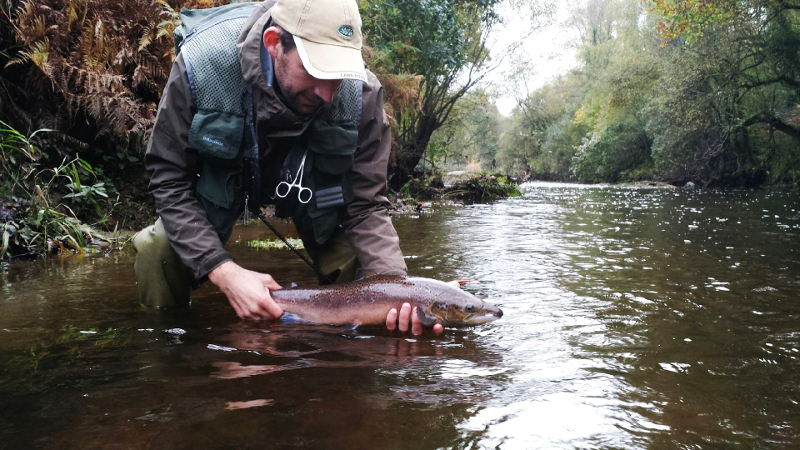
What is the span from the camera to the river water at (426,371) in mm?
1750

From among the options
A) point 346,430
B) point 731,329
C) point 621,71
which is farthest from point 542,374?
point 621,71

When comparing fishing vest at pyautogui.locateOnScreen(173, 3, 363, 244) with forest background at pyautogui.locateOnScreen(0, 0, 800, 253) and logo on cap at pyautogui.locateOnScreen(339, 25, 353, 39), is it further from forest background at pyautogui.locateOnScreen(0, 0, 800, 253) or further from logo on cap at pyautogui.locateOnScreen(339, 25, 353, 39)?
forest background at pyautogui.locateOnScreen(0, 0, 800, 253)

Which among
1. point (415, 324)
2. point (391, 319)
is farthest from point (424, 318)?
point (391, 319)

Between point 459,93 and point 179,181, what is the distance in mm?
16370

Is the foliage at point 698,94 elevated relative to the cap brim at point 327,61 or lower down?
elevated

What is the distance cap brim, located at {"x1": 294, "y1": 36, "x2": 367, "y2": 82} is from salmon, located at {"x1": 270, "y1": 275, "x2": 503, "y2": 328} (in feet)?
3.48

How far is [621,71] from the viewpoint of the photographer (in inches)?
1216

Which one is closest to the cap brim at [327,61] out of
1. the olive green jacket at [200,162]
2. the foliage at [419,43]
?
the olive green jacket at [200,162]

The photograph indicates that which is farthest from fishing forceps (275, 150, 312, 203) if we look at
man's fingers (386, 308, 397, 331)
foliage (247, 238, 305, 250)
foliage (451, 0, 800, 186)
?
foliage (451, 0, 800, 186)

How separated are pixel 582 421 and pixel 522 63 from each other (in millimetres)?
20924

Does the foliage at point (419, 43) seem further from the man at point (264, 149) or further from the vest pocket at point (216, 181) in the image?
the vest pocket at point (216, 181)

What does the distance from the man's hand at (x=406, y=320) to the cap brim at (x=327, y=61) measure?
1168mm

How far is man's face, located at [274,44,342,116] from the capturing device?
9.22 ft

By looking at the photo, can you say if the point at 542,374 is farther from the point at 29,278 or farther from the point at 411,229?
the point at 411,229
